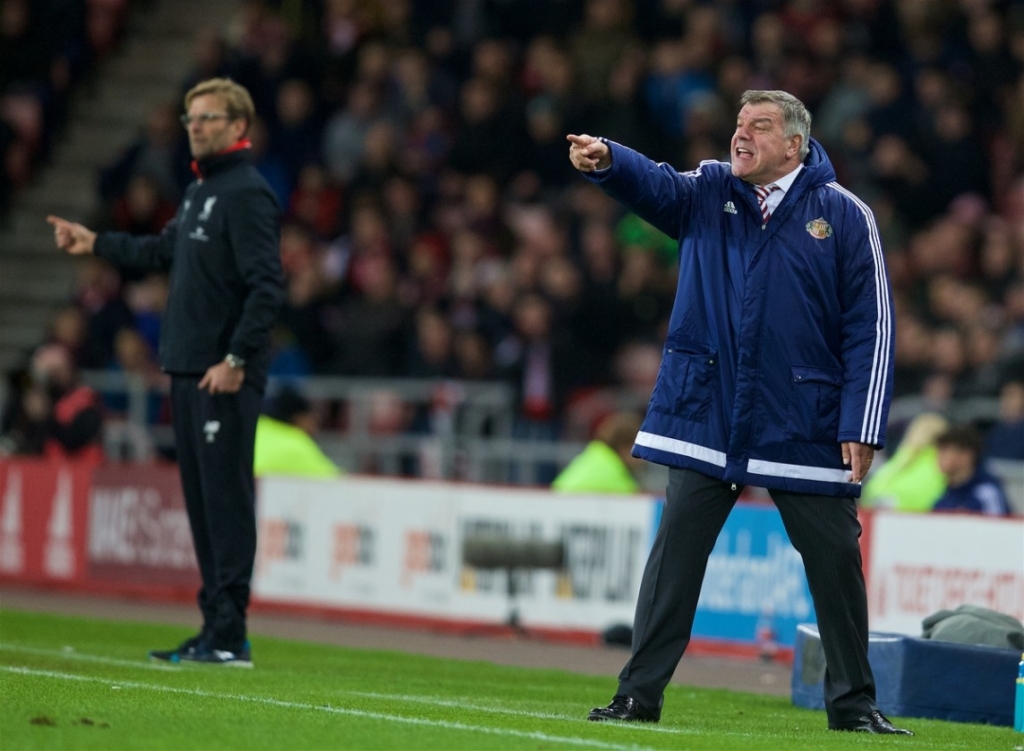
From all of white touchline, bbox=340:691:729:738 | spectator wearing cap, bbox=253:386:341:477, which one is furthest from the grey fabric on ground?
spectator wearing cap, bbox=253:386:341:477

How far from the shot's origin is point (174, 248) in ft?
32.7

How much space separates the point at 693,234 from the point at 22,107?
17.1 meters

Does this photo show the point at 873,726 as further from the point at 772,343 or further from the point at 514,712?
the point at 772,343

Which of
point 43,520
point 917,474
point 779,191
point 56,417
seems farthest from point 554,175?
point 779,191

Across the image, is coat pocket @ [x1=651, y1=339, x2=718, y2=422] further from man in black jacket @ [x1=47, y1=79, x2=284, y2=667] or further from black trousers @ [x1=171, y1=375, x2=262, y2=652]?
black trousers @ [x1=171, y1=375, x2=262, y2=652]

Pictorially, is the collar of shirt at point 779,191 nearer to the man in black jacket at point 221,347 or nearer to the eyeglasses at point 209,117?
the man in black jacket at point 221,347

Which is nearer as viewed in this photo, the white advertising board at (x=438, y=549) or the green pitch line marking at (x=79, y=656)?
the green pitch line marking at (x=79, y=656)

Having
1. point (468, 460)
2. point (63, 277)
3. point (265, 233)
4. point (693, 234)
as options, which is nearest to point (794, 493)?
point (693, 234)

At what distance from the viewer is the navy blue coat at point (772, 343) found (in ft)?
24.2

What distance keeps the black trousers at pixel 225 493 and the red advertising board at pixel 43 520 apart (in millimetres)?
7695

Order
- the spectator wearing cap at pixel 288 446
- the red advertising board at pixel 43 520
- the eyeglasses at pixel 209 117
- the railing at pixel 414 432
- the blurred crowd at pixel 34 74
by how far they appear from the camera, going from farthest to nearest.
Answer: the blurred crowd at pixel 34 74 < the railing at pixel 414 432 < the red advertising board at pixel 43 520 < the spectator wearing cap at pixel 288 446 < the eyeglasses at pixel 209 117

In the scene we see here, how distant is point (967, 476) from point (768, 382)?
252 inches

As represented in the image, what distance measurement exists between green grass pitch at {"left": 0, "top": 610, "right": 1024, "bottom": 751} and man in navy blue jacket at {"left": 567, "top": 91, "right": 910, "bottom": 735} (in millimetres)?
425

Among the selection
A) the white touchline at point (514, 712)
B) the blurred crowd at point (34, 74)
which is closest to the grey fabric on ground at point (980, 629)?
the white touchline at point (514, 712)
